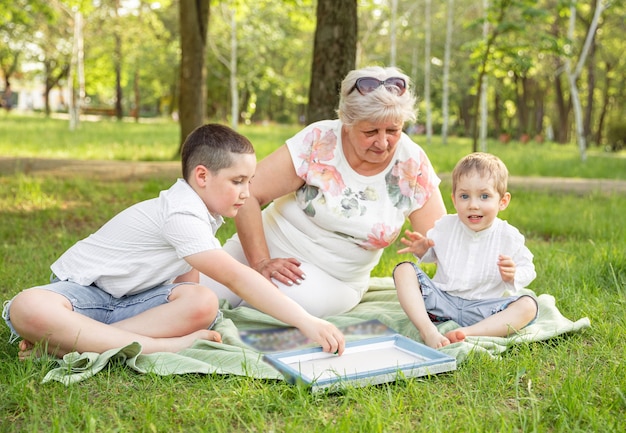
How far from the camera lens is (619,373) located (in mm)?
2756

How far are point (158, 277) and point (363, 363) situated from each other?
96 cm

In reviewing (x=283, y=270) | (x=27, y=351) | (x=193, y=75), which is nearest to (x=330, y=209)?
(x=283, y=270)

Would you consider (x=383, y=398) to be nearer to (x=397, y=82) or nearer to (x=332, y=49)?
(x=397, y=82)

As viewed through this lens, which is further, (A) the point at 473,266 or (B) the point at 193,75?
(B) the point at 193,75

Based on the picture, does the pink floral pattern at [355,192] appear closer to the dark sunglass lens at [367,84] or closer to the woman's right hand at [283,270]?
the woman's right hand at [283,270]

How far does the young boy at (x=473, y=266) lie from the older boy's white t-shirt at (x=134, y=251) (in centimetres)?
102

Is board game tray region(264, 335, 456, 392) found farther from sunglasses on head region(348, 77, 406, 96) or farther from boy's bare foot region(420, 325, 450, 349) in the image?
sunglasses on head region(348, 77, 406, 96)

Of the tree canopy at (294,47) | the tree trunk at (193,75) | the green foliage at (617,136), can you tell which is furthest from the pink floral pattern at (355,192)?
the green foliage at (617,136)

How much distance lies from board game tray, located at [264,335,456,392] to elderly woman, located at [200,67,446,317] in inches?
29.2

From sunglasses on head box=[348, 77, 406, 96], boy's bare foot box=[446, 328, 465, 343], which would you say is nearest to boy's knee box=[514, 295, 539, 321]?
boy's bare foot box=[446, 328, 465, 343]

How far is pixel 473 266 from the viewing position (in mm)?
3535

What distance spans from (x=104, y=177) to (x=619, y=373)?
7.06m

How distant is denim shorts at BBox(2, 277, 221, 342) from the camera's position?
299 centimetres

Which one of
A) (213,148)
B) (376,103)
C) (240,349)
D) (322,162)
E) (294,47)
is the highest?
(294,47)
